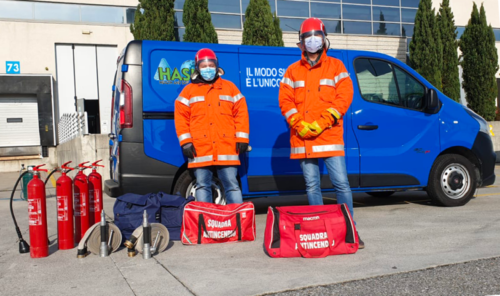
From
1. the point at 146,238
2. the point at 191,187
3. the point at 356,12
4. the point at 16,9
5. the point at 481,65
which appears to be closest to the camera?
the point at 146,238

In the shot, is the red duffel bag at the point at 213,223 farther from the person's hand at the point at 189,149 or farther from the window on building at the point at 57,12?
the window on building at the point at 57,12

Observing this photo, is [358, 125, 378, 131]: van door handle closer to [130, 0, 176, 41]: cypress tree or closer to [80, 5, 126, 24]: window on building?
[130, 0, 176, 41]: cypress tree

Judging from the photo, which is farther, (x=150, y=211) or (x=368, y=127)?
(x=368, y=127)

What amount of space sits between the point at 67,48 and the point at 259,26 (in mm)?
7575

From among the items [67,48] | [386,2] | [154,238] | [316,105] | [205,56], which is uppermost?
[386,2]

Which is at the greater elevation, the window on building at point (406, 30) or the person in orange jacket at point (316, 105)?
the window on building at point (406, 30)

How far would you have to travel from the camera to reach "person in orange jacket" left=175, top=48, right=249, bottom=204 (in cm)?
510

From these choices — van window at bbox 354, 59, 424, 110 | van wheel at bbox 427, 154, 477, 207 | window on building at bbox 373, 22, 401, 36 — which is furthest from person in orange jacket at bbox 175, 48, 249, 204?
window on building at bbox 373, 22, 401, 36

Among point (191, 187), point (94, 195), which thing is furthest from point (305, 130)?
point (94, 195)

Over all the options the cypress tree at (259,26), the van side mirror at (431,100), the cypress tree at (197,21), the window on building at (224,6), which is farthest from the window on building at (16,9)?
the van side mirror at (431,100)

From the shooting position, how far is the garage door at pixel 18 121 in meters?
19.1

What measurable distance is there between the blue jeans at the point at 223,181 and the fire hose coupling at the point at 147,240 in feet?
2.56

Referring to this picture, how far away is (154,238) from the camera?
14.6 ft

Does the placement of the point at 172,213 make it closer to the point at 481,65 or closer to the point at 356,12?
the point at 356,12
